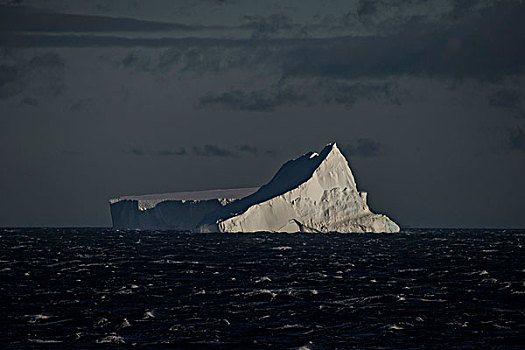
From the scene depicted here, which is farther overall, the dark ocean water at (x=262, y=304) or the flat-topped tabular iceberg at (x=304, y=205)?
the flat-topped tabular iceberg at (x=304, y=205)

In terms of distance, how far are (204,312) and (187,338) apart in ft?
20.9

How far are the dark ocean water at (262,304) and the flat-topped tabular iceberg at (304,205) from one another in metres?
49.7

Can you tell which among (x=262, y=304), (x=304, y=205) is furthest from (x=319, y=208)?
(x=262, y=304)

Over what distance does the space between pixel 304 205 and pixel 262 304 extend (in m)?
79.2

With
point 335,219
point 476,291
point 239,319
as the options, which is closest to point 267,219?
point 335,219

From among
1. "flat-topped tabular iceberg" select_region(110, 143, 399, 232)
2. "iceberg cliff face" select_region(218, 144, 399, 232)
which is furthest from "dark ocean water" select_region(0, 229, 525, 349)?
"flat-topped tabular iceberg" select_region(110, 143, 399, 232)

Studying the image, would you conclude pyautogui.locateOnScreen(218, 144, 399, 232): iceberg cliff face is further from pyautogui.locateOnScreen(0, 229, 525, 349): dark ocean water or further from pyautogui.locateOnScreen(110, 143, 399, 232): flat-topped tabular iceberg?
pyautogui.locateOnScreen(0, 229, 525, 349): dark ocean water

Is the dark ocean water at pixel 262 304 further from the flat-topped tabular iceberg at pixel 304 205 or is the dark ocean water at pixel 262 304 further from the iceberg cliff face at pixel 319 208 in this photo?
the flat-topped tabular iceberg at pixel 304 205

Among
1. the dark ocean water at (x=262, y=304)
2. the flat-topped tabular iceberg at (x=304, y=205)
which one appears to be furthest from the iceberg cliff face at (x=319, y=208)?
the dark ocean water at (x=262, y=304)

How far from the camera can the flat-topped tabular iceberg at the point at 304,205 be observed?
388ft

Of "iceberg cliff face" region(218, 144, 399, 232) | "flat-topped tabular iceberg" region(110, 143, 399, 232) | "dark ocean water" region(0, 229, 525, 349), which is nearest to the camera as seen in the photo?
"dark ocean water" region(0, 229, 525, 349)

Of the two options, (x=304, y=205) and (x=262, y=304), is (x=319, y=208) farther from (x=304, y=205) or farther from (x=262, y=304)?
(x=262, y=304)

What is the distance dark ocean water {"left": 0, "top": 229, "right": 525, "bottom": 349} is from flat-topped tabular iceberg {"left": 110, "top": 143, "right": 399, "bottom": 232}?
49.7 metres

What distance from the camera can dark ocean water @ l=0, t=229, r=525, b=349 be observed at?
31.5 meters
